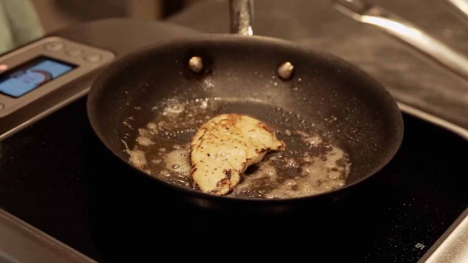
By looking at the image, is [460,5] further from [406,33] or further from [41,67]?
[41,67]

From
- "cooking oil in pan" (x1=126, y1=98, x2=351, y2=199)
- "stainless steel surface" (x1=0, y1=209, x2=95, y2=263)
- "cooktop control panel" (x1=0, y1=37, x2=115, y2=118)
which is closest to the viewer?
"stainless steel surface" (x1=0, y1=209, x2=95, y2=263)

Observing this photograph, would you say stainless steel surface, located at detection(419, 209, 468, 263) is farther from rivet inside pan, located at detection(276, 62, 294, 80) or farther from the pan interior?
rivet inside pan, located at detection(276, 62, 294, 80)

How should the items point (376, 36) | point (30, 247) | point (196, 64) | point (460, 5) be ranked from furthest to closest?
point (376, 36) < point (196, 64) < point (460, 5) < point (30, 247)

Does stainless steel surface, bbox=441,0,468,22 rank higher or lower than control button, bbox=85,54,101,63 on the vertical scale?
higher

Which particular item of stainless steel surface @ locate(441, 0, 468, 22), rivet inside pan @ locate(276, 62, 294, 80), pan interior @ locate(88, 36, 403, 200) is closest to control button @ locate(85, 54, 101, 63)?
pan interior @ locate(88, 36, 403, 200)

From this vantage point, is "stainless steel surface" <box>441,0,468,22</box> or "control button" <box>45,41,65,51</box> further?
"control button" <box>45,41,65,51</box>

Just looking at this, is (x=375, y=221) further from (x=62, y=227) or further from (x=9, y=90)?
(x=9, y=90)

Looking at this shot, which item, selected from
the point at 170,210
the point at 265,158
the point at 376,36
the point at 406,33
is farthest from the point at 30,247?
the point at 376,36

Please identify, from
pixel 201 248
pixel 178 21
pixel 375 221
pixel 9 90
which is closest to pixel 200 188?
pixel 201 248

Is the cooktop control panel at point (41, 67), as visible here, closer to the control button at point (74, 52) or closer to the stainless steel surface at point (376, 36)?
the control button at point (74, 52)
